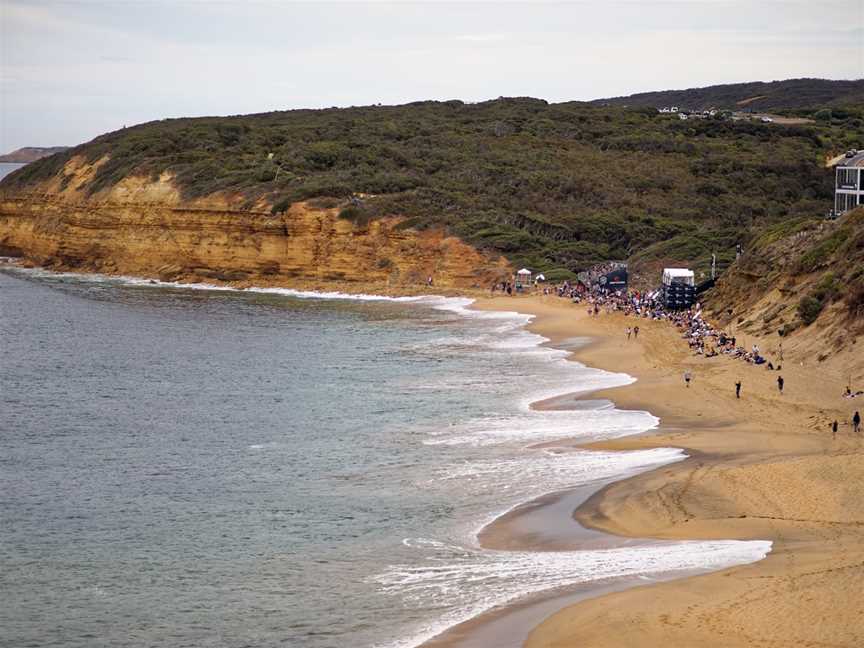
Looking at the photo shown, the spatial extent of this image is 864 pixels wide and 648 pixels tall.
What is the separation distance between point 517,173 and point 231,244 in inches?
990

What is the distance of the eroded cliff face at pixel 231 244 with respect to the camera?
247 ft

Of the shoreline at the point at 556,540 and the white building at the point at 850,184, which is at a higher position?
the white building at the point at 850,184

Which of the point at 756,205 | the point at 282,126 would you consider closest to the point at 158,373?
the point at 756,205

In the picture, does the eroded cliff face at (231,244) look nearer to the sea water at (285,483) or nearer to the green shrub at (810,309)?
the sea water at (285,483)

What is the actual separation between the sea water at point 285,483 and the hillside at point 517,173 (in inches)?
993

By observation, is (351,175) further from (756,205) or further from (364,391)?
(364,391)

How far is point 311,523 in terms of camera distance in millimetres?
25031

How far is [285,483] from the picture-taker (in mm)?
28438

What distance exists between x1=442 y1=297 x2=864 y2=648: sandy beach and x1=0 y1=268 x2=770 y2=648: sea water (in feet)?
3.67

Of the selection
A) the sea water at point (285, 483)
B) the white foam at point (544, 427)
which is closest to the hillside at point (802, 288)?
the sea water at point (285, 483)

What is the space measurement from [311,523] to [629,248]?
56622 mm

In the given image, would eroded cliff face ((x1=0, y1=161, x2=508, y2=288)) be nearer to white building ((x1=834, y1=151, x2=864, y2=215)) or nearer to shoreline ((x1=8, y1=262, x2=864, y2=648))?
white building ((x1=834, y1=151, x2=864, y2=215))

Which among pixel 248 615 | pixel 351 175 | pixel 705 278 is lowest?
pixel 248 615

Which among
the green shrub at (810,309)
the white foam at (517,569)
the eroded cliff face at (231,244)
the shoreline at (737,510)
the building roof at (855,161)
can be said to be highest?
the building roof at (855,161)
